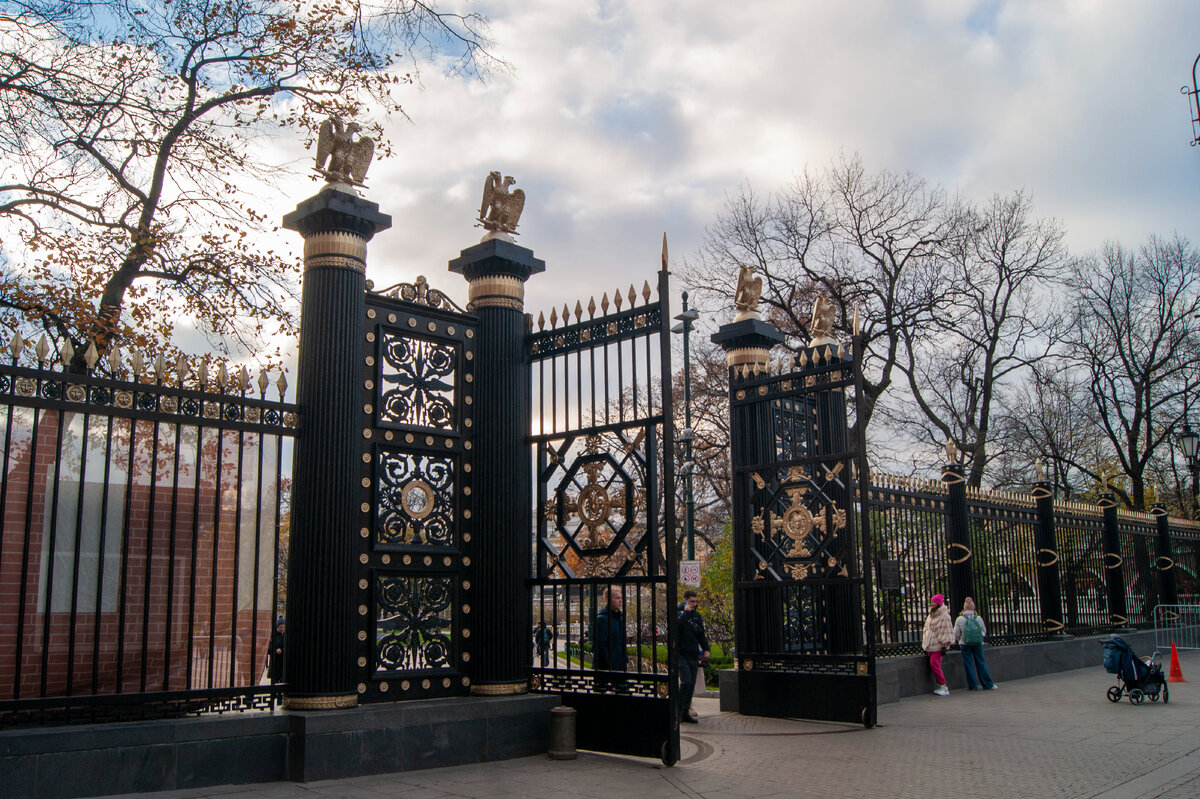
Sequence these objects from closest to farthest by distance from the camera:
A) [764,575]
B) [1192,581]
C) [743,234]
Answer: [764,575] < [1192,581] < [743,234]

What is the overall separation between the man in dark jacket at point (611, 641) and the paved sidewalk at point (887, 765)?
2.68ft

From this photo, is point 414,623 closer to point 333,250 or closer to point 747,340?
point 333,250

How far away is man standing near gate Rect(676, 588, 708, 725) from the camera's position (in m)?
11.7

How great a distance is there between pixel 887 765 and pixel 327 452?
219 inches

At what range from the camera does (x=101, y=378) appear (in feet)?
24.8

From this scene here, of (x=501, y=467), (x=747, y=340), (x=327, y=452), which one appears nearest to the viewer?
(x=327, y=452)

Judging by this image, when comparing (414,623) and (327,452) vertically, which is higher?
(327,452)

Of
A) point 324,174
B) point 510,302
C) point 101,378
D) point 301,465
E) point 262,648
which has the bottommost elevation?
point 262,648

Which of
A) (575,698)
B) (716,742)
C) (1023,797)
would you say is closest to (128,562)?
(575,698)

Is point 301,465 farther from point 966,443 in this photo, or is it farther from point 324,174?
point 966,443

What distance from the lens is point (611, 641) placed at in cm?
927

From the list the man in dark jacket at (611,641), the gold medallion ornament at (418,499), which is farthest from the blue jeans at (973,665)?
the gold medallion ornament at (418,499)

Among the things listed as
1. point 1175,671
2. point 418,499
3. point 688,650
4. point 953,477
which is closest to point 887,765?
point 688,650

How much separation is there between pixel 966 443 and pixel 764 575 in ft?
58.4
